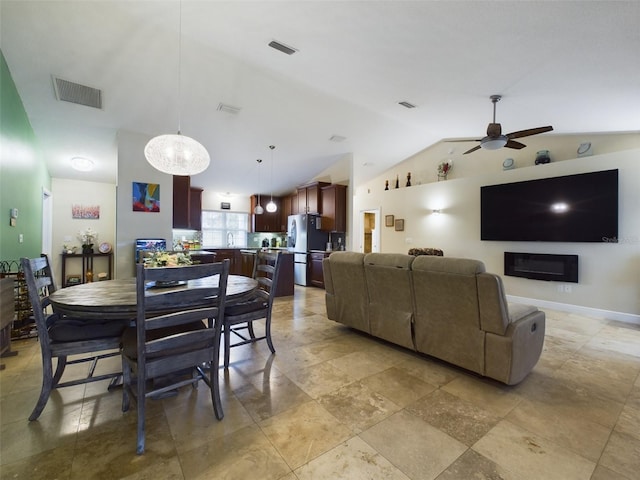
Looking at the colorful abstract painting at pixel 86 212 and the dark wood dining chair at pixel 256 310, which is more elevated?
the colorful abstract painting at pixel 86 212

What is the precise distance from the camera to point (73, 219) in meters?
6.07

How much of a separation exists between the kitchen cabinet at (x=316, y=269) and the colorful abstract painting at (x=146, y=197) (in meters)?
3.34

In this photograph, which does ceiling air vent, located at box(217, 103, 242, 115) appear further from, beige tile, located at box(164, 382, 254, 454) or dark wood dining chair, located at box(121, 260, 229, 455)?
beige tile, located at box(164, 382, 254, 454)

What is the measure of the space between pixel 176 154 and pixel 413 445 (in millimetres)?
2930

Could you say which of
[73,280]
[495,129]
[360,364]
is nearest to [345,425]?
[360,364]

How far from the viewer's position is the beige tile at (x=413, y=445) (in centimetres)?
140

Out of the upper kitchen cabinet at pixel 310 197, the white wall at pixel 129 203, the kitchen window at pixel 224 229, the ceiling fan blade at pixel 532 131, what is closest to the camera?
the ceiling fan blade at pixel 532 131

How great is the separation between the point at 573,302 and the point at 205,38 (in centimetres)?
645

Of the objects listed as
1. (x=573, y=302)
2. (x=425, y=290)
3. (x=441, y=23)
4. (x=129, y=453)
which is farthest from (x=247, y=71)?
(x=573, y=302)

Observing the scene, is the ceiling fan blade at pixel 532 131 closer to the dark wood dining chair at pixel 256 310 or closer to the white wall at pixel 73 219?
the dark wood dining chair at pixel 256 310

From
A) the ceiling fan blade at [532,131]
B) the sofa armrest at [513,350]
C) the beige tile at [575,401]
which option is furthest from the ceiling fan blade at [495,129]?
the beige tile at [575,401]

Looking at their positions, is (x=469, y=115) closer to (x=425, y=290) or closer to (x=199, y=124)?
(x=425, y=290)

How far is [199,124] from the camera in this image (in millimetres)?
4402

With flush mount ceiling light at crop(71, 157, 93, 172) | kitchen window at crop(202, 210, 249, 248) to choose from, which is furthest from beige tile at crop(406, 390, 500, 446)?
kitchen window at crop(202, 210, 249, 248)
